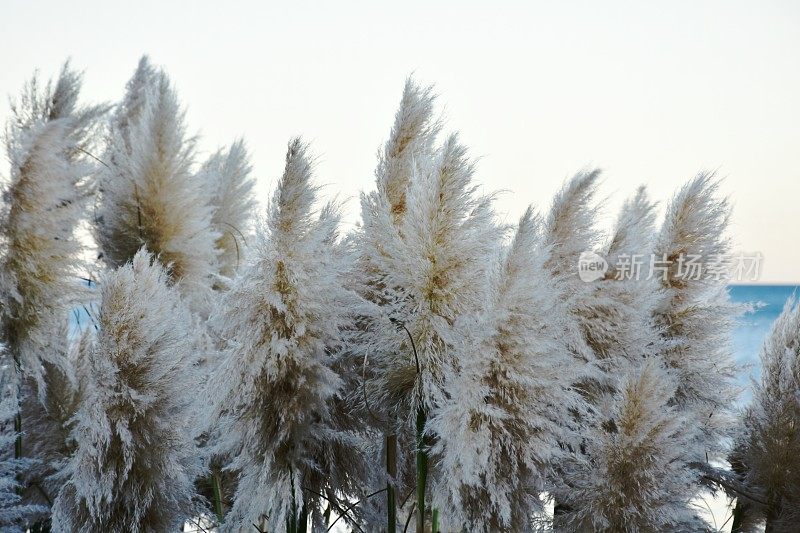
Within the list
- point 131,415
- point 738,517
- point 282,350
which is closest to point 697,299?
point 738,517

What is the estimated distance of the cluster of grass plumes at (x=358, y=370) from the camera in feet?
6.65

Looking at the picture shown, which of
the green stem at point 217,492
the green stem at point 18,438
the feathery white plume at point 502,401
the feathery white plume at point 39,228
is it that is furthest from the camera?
the green stem at point 217,492

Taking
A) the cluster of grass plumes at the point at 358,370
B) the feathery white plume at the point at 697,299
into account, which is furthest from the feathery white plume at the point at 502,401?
the feathery white plume at the point at 697,299

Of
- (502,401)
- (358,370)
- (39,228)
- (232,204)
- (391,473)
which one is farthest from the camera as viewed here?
(232,204)

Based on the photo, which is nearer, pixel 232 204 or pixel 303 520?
pixel 303 520

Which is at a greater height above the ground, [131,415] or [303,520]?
[131,415]

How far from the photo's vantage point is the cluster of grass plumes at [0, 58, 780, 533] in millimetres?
2027

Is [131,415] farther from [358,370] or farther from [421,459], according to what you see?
[421,459]

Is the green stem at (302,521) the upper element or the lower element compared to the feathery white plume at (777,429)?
lower

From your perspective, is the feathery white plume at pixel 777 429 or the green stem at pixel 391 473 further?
the feathery white plume at pixel 777 429

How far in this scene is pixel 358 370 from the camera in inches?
90.1

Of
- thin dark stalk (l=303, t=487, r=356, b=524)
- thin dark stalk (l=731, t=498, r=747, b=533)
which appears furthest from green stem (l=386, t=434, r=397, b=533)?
thin dark stalk (l=731, t=498, r=747, b=533)

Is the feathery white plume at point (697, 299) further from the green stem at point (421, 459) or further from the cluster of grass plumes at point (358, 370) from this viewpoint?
the green stem at point (421, 459)

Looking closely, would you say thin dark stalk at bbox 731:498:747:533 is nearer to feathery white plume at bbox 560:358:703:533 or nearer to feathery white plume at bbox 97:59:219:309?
feathery white plume at bbox 560:358:703:533
